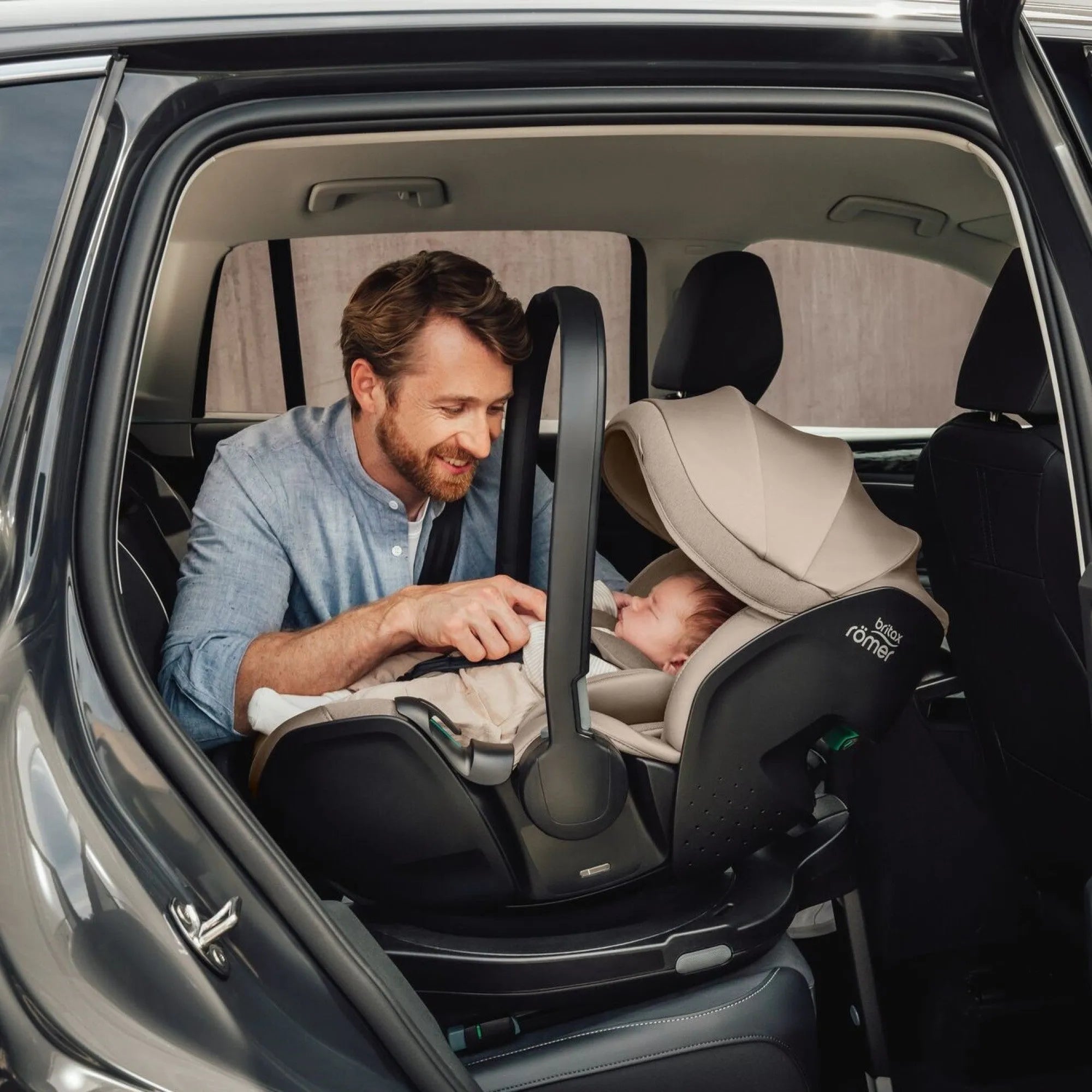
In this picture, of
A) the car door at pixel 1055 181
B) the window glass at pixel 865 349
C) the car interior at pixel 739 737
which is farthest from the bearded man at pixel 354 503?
the window glass at pixel 865 349

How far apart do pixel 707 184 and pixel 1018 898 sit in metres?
1.37

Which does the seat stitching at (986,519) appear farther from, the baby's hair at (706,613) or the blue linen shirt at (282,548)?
the blue linen shirt at (282,548)

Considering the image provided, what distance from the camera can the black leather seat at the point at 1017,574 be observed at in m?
1.49

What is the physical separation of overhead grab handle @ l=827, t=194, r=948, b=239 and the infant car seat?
0.75m

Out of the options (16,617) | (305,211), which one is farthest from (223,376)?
(16,617)

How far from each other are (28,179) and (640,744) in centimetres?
84

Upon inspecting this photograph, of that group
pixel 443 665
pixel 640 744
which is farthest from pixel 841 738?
pixel 443 665

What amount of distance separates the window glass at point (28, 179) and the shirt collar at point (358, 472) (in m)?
0.93

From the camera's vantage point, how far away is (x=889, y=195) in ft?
6.56

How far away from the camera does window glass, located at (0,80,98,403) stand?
0.86 metres

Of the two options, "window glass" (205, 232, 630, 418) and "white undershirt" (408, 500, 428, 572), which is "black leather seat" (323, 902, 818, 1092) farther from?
"window glass" (205, 232, 630, 418)

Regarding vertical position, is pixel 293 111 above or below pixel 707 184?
below

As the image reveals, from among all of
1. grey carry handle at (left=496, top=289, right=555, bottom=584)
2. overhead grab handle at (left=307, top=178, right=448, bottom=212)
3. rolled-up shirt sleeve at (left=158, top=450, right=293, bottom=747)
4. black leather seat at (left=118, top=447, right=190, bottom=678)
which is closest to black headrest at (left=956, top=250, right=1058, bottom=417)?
grey carry handle at (left=496, top=289, right=555, bottom=584)

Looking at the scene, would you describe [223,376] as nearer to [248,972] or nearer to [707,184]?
[707,184]
